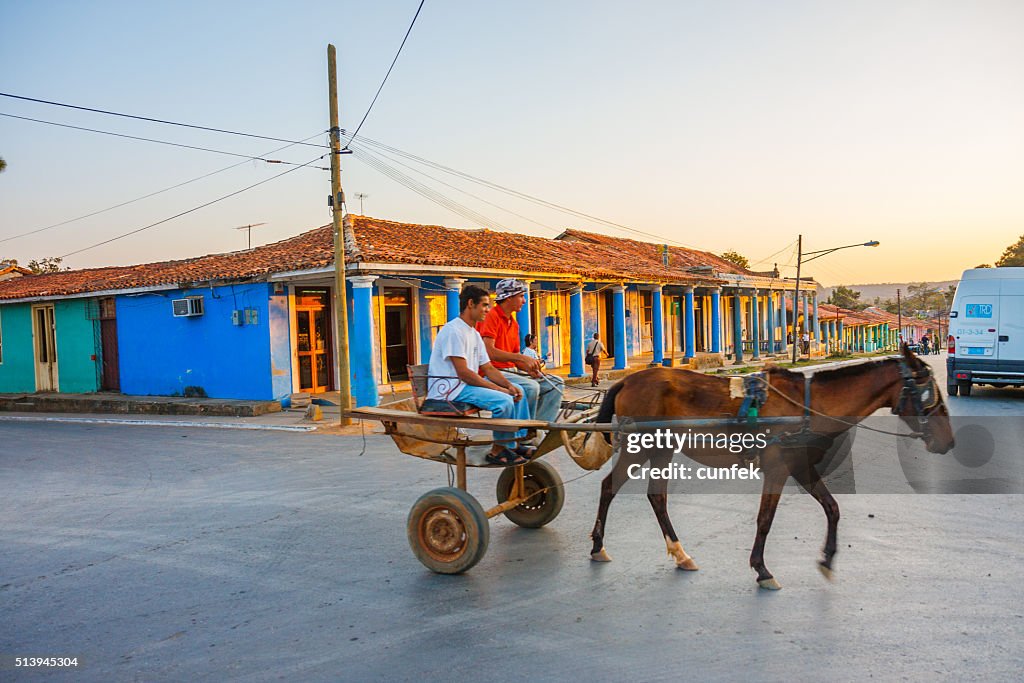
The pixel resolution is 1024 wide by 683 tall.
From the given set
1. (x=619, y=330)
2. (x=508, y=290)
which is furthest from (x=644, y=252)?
(x=508, y=290)

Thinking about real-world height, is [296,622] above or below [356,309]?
below

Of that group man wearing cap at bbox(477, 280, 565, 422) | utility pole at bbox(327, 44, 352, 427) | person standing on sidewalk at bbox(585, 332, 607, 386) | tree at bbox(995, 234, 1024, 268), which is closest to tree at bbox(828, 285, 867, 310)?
tree at bbox(995, 234, 1024, 268)

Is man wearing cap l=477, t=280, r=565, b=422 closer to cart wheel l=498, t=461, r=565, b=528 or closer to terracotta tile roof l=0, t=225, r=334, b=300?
cart wheel l=498, t=461, r=565, b=528

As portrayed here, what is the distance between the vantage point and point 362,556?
5844 mm

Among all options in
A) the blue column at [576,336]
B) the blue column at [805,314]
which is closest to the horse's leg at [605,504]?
the blue column at [576,336]

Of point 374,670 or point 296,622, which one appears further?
point 296,622

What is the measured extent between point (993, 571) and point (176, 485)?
8098 mm

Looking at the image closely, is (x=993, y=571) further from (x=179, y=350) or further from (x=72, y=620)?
(x=179, y=350)

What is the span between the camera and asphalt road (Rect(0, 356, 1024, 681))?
3.94 meters

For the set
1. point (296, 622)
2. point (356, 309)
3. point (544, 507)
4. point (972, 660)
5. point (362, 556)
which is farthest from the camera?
point (356, 309)

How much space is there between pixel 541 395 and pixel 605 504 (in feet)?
3.45

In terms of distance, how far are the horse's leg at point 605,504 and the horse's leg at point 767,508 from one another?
102 cm

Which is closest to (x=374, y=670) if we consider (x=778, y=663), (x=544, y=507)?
(x=778, y=663)

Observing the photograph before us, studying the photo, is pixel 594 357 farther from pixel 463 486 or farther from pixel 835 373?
pixel 835 373
